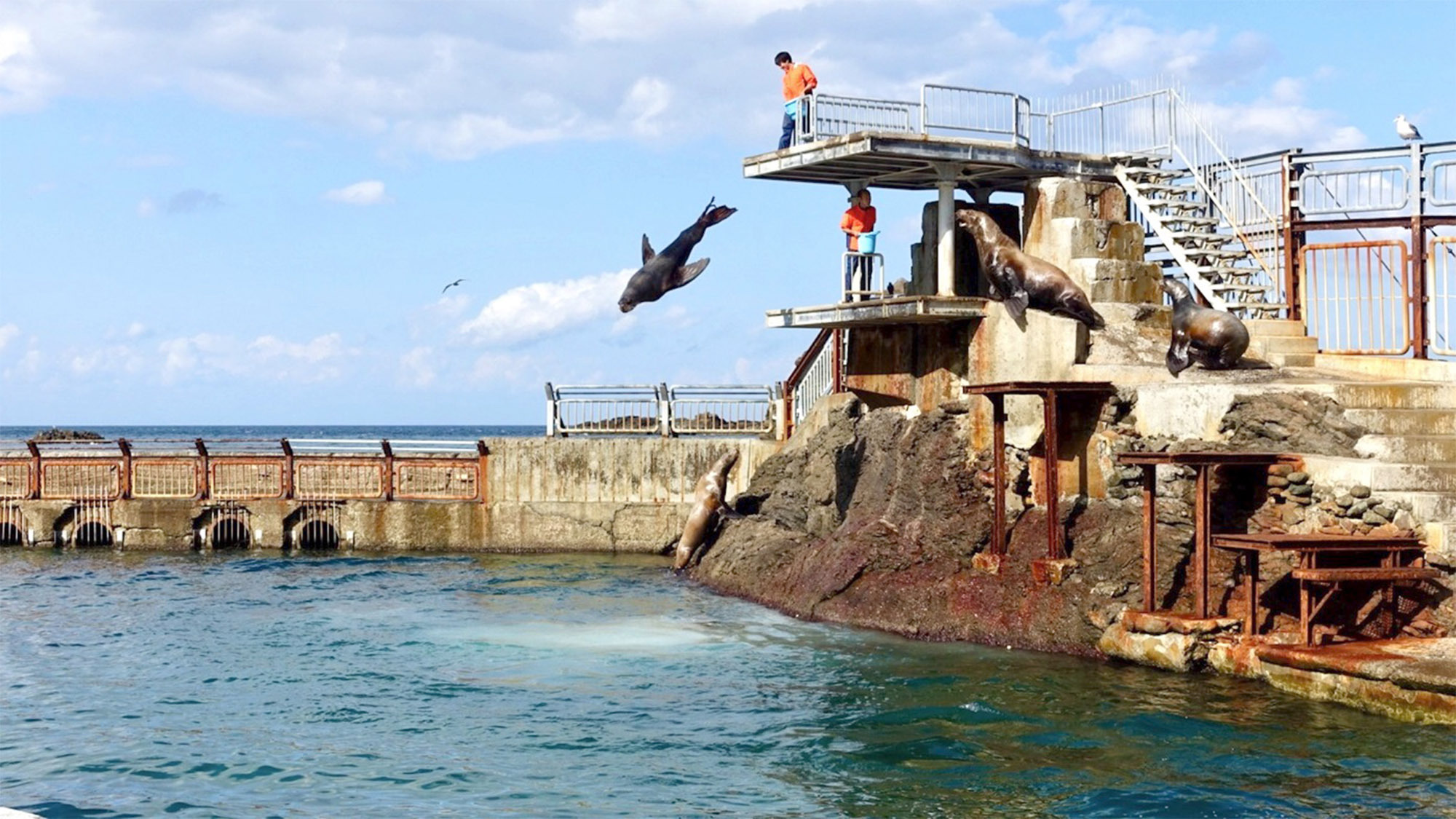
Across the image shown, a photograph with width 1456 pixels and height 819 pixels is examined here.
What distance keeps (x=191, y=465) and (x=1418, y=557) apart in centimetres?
2452

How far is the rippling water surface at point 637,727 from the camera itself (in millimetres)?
13547

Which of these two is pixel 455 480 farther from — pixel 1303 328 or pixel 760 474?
pixel 1303 328

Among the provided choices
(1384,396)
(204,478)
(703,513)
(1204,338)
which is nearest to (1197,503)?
(1384,396)

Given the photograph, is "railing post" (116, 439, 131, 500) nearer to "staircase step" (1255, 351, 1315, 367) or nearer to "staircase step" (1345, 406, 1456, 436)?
"staircase step" (1255, 351, 1315, 367)

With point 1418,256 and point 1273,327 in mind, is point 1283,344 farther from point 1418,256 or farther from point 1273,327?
point 1418,256

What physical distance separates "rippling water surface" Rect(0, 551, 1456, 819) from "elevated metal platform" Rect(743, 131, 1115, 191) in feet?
22.4

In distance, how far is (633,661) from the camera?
19406mm

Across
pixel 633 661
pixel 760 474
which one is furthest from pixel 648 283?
pixel 633 661

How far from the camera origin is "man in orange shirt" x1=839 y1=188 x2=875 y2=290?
2466 cm

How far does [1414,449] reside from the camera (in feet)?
59.3

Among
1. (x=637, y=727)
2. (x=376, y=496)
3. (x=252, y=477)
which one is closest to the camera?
(x=637, y=727)

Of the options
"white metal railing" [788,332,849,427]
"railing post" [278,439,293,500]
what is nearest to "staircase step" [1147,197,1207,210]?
"white metal railing" [788,332,849,427]

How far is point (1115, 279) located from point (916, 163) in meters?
3.46

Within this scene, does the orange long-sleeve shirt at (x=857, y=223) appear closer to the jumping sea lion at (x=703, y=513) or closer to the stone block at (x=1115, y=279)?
the stone block at (x=1115, y=279)
